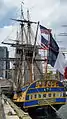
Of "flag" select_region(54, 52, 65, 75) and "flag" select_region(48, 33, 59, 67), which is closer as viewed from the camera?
"flag" select_region(54, 52, 65, 75)

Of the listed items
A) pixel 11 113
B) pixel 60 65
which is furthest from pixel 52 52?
pixel 11 113

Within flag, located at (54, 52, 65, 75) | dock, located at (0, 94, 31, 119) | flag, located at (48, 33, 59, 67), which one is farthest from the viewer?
flag, located at (48, 33, 59, 67)

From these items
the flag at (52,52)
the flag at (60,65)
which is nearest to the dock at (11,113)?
the flag at (60,65)

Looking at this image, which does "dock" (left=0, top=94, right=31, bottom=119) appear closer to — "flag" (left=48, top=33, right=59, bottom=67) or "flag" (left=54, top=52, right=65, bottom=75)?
"flag" (left=54, top=52, right=65, bottom=75)

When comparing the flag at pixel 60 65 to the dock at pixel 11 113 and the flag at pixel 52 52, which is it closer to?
the dock at pixel 11 113

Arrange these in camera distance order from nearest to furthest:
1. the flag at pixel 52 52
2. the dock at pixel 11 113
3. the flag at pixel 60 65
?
1. the dock at pixel 11 113
2. the flag at pixel 60 65
3. the flag at pixel 52 52

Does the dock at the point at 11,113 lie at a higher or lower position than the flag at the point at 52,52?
lower

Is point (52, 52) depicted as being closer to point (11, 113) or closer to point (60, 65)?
point (60, 65)

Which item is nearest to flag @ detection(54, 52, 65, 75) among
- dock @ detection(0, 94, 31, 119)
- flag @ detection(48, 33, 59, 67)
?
dock @ detection(0, 94, 31, 119)

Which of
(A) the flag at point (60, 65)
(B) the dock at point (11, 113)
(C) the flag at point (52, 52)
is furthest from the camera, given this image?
(C) the flag at point (52, 52)

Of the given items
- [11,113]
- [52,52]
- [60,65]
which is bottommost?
[11,113]

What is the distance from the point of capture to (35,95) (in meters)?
41.6

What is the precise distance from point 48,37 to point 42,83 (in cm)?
591

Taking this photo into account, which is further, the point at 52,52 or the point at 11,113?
the point at 52,52
